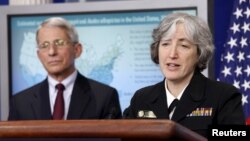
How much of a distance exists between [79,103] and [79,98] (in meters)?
0.04

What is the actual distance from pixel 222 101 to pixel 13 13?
97.1 inches

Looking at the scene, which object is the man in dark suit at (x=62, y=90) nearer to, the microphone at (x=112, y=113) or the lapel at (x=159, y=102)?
the microphone at (x=112, y=113)

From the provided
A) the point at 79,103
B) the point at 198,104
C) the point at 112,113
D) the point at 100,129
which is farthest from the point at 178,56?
the point at 100,129

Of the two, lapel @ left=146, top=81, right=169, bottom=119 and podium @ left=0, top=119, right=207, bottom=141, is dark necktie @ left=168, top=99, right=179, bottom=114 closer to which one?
lapel @ left=146, top=81, right=169, bottom=119

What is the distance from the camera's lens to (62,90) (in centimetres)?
364

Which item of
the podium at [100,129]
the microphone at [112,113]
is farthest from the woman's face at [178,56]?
the podium at [100,129]

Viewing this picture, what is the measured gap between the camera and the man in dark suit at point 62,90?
3.55 meters

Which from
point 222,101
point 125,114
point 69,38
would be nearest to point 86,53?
point 69,38

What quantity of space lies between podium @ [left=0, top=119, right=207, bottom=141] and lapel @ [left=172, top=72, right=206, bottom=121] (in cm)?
150

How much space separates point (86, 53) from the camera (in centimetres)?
457

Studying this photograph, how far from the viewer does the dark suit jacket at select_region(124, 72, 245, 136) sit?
239 cm

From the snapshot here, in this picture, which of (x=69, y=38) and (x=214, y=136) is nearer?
(x=214, y=136)

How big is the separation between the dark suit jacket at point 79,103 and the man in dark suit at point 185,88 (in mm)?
841

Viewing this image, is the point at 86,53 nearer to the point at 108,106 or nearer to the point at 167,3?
the point at 167,3
